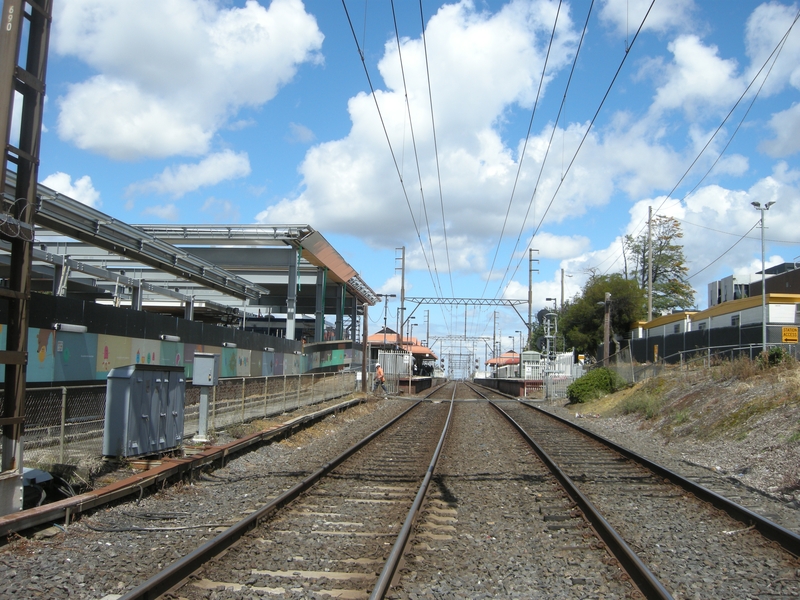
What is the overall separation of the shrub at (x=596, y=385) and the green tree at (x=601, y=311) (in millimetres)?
24333

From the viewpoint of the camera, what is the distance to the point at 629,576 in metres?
6.01

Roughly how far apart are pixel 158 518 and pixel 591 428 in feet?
50.0

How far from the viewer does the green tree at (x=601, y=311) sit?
55.9 meters

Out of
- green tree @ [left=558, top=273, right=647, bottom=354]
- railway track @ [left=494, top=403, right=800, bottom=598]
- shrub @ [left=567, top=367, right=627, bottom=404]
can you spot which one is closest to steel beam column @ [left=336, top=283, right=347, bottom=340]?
green tree @ [left=558, top=273, right=647, bottom=354]

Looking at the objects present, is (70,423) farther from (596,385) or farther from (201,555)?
(596,385)

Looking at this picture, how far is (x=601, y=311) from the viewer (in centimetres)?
5731

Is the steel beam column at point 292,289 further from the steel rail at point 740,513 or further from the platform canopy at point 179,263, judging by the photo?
the steel rail at point 740,513

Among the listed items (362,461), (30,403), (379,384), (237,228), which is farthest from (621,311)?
(30,403)

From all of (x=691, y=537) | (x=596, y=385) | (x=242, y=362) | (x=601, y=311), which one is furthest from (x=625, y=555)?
(x=601, y=311)

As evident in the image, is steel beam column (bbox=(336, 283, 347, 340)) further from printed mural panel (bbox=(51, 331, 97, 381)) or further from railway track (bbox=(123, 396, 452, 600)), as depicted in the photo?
railway track (bbox=(123, 396, 452, 600))

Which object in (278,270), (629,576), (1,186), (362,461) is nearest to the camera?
(629,576)

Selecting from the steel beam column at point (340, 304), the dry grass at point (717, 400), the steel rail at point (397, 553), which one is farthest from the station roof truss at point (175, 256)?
the dry grass at point (717, 400)

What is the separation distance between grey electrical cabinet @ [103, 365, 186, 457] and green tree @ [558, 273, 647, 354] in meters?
46.8

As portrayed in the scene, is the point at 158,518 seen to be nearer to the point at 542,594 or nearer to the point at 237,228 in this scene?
the point at 542,594
